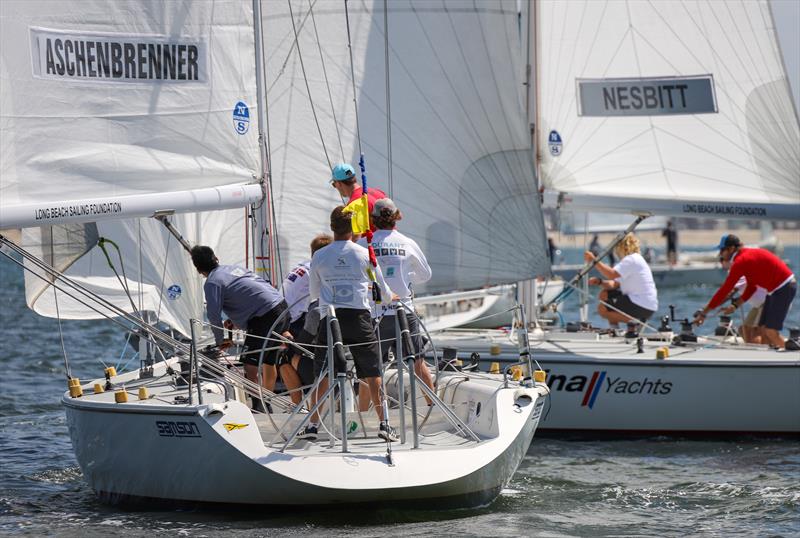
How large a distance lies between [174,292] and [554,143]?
4.60 meters

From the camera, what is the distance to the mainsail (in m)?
8.75

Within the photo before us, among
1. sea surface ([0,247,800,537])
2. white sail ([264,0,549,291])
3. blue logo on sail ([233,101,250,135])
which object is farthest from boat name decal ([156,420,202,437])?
white sail ([264,0,549,291])

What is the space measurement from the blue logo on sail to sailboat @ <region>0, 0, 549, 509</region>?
2cm

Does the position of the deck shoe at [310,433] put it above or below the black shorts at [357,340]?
below

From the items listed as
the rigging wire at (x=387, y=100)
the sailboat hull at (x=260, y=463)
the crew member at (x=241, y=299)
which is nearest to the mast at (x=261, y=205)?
the crew member at (x=241, y=299)

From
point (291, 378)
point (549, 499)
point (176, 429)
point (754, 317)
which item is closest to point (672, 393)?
point (754, 317)

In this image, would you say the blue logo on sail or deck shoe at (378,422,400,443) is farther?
the blue logo on sail

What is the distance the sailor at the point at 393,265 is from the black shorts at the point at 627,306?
5.14 meters

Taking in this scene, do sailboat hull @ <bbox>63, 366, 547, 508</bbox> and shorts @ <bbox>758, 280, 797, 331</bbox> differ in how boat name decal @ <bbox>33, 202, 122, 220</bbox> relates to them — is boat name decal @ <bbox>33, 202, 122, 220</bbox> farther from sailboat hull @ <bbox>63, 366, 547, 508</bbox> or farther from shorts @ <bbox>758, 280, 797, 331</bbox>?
shorts @ <bbox>758, 280, 797, 331</bbox>

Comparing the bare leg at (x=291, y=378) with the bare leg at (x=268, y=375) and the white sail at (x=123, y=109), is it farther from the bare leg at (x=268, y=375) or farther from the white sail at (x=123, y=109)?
the white sail at (x=123, y=109)

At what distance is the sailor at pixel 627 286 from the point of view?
A: 13.4 metres

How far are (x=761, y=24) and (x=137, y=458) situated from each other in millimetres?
8266

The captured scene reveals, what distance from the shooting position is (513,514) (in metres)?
8.51

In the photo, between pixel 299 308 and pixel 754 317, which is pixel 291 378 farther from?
pixel 754 317
